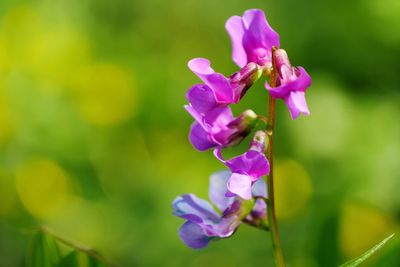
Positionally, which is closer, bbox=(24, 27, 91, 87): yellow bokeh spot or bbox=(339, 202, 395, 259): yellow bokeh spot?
bbox=(339, 202, 395, 259): yellow bokeh spot

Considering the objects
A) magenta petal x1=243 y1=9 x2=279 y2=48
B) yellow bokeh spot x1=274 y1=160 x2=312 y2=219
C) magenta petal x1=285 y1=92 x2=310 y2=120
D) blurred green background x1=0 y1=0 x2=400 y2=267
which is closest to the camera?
magenta petal x1=285 y1=92 x2=310 y2=120

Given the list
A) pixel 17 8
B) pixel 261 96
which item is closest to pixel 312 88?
pixel 261 96

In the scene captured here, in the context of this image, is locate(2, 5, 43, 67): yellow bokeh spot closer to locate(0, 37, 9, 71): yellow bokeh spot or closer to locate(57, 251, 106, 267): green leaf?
locate(0, 37, 9, 71): yellow bokeh spot

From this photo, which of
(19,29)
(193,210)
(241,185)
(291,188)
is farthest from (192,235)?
(19,29)

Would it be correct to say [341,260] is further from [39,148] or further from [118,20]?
[118,20]

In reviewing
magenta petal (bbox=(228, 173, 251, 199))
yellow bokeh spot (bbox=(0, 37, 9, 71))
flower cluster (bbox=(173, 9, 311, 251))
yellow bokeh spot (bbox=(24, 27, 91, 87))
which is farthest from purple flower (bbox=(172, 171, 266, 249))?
yellow bokeh spot (bbox=(0, 37, 9, 71))

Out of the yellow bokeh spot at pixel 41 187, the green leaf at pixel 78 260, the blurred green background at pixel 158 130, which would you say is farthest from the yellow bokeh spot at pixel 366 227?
the green leaf at pixel 78 260

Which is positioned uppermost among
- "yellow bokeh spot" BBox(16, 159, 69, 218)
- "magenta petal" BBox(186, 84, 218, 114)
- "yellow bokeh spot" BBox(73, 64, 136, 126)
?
"magenta petal" BBox(186, 84, 218, 114)
